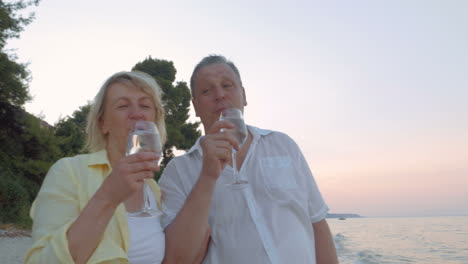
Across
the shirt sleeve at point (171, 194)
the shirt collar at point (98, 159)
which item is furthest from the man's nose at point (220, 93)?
the shirt collar at point (98, 159)

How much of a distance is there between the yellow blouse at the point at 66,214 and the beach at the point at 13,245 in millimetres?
12156

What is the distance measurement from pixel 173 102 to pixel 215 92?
859 inches

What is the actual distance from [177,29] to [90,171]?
11055 mm

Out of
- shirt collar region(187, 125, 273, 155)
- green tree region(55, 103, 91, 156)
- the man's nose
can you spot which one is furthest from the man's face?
green tree region(55, 103, 91, 156)

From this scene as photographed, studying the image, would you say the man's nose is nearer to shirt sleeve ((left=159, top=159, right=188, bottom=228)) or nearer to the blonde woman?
the blonde woman

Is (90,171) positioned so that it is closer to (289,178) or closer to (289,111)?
(289,178)

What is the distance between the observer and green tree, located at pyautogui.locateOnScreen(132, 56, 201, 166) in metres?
23.3

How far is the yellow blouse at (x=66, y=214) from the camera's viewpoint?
179 centimetres

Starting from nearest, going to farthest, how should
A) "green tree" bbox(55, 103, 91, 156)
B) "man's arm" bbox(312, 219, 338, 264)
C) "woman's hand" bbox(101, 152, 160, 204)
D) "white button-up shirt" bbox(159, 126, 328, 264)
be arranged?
"woman's hand" bbox(101, 152, 160, 204), "white button-up shirt" bbox(159, 126, 328, 264), "man's arm" bbox(312, 219, 338, 264), "green tree" bbox(55, 103, 91, 156)

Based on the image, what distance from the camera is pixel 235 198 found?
2.51 meters

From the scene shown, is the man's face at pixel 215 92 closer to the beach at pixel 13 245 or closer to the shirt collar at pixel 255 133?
the shirt collar at pixel 255 133

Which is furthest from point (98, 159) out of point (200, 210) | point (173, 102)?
point (173, 102)

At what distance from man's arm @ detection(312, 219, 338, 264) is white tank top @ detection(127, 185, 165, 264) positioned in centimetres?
112

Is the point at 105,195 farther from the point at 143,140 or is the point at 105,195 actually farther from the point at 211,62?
the point at 211,62
